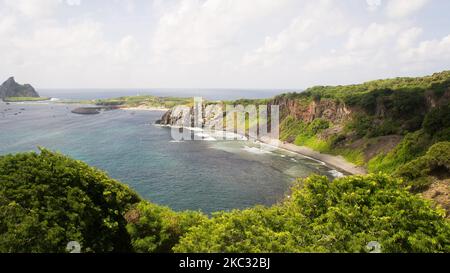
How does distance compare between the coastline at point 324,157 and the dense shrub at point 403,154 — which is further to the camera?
the coastline at point 324,157

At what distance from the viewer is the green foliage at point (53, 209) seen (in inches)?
750

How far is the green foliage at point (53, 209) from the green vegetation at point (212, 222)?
0.19 feet

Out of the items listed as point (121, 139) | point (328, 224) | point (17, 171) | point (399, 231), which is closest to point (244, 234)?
point (328, 224)

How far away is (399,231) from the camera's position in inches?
788

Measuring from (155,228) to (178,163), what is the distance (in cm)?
5478

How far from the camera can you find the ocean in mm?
58466

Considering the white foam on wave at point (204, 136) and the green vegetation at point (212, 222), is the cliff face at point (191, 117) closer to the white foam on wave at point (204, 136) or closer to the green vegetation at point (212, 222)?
the white foam on wave at point (204, 136)

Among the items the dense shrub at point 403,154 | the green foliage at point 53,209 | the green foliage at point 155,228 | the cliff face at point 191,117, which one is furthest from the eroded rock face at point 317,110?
the green foliage at point 53,209

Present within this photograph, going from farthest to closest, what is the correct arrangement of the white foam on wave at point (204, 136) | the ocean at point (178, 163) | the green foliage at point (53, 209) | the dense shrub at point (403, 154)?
1. the white foam on wave at point (204, 136)
2. the dense shrub at point (403, 154)
3. the ocean at point (178, 163)
4. the green foliage at point (53, 209)

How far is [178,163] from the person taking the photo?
82.3 m

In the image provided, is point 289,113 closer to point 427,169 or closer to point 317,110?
point 317,110

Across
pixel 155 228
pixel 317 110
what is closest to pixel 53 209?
pixel 155 228

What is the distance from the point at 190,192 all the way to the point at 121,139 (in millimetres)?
63186

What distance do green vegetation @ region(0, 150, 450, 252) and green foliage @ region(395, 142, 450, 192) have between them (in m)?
26.0
